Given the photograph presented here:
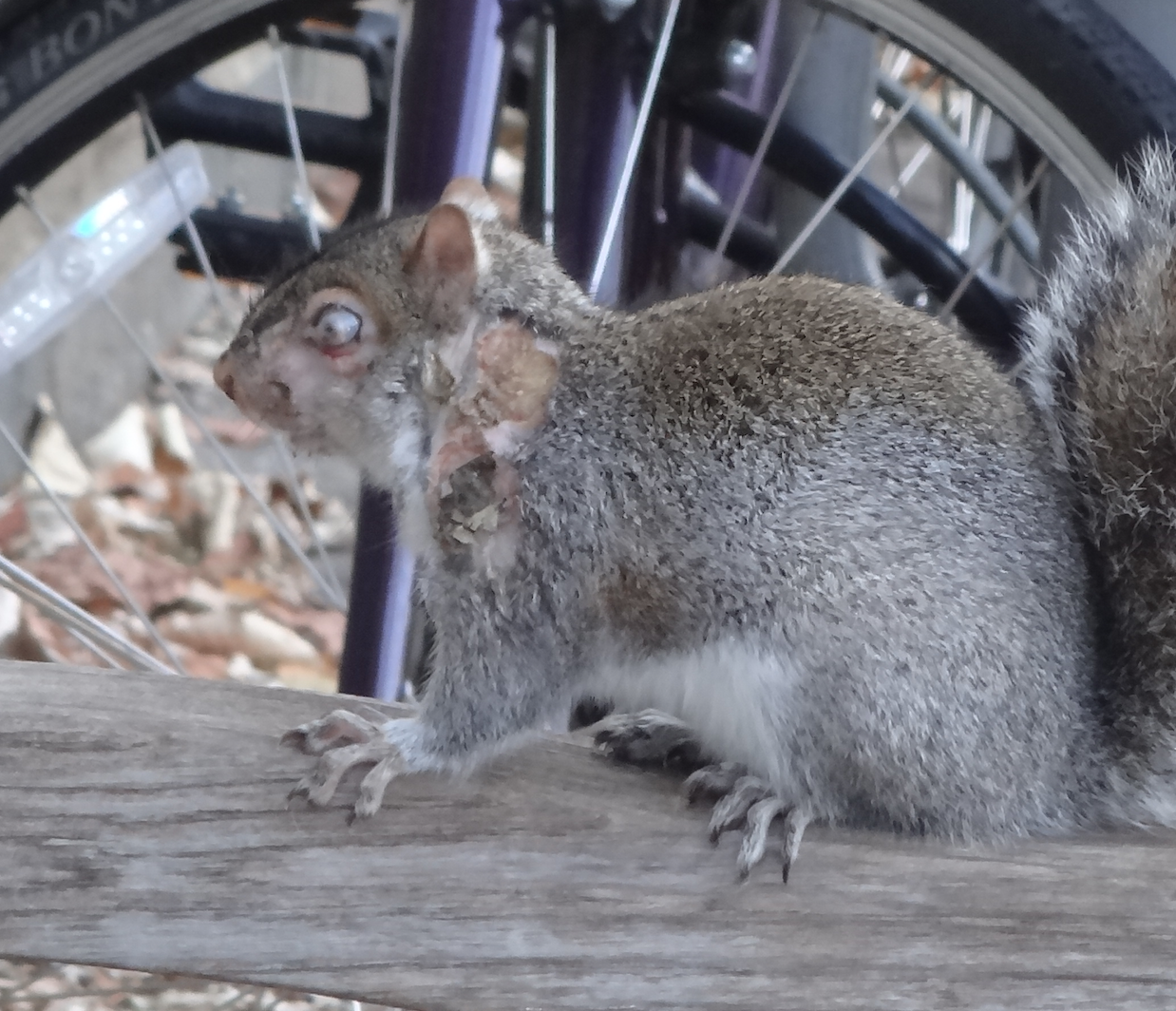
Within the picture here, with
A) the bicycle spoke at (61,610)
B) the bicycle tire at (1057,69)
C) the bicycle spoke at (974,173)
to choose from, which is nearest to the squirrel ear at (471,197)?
the bicycle tire at (1057,69)

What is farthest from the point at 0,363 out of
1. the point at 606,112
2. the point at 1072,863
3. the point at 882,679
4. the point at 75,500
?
the point at 75,500

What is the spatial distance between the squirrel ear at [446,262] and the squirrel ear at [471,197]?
0.33 feet

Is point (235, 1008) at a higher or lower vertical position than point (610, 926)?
lower

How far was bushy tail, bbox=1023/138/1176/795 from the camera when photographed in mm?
707

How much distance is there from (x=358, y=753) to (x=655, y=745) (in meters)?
0.19

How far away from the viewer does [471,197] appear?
33.4 inches

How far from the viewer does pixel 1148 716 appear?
723 mm

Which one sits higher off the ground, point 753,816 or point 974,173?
point 974,173

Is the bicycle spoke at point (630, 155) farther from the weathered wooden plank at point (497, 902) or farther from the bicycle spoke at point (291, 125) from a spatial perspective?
the weathered wooden plank at point (497, 902)

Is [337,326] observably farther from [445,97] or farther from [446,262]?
[445,97]

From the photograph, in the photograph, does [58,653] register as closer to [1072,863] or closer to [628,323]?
[628,323]

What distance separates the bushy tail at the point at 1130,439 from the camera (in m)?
0.71

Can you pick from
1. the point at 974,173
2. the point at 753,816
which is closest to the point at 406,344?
the point at 753,816

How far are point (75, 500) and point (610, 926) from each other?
5.91 ft
